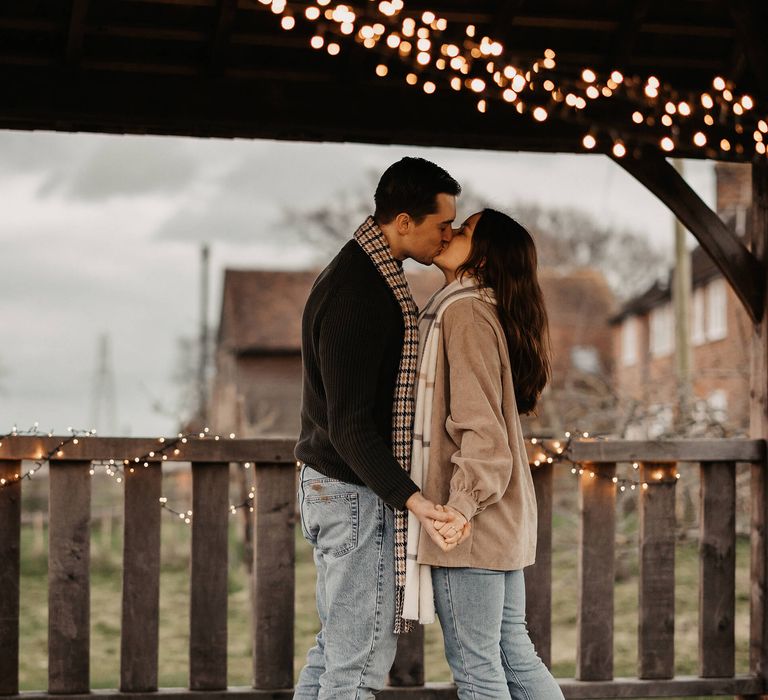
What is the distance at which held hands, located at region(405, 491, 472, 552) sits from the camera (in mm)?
2416

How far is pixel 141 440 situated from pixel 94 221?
28867 millimetres

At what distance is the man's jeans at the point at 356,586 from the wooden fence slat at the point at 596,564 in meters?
1.43

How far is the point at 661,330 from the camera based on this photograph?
21844mm

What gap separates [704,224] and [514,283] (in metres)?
1.61

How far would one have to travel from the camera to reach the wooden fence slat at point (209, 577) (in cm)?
366

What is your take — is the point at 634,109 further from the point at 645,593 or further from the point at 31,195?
the point at 31,195

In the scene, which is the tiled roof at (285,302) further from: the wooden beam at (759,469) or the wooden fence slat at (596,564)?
the wooden fence slat at (596,564)

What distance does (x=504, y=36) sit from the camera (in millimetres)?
3859

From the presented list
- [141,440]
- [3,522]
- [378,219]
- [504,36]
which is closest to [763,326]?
[504,36]

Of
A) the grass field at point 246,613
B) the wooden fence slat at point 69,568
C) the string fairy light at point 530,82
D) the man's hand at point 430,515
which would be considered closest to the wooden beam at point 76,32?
the string fairy light at point 530,82

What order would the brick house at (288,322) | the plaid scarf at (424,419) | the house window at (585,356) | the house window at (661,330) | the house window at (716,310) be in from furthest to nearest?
the house window at (585,356), the brick house at (288,322), the house window at (661,330), the house window at (716,310), the plaid scarf at (424,419)

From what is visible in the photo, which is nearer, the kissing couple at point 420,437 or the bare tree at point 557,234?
the kissing couple at point 420,437

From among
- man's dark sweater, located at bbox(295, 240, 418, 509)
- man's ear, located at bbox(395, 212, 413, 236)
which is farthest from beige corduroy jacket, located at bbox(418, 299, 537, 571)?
man's ear, located at bbox(395, 212, 413, 236)

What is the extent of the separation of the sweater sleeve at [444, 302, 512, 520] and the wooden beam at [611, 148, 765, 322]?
5.28 feet
